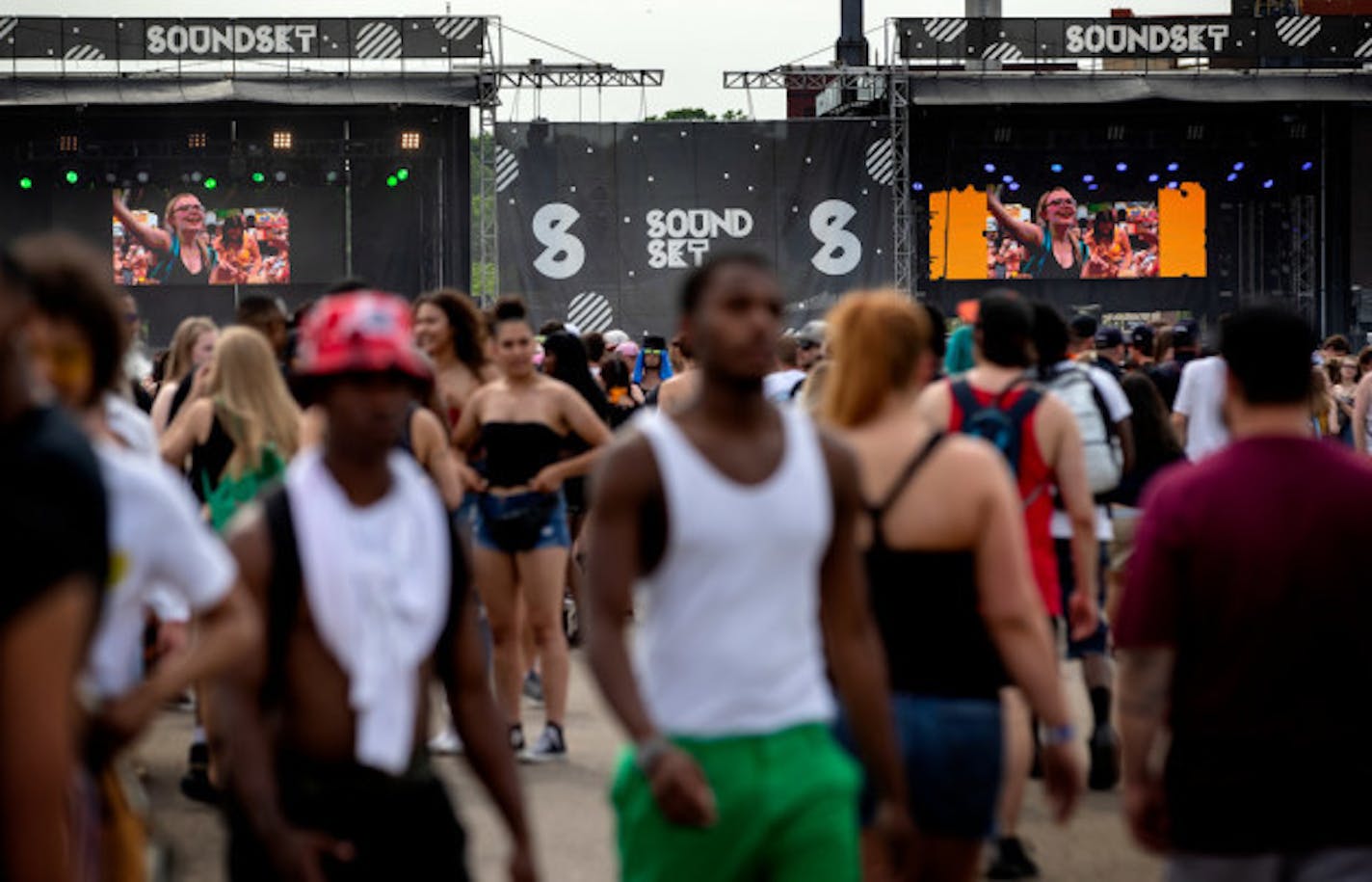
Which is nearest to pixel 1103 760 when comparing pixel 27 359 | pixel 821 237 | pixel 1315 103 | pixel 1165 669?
pixel 1165 669

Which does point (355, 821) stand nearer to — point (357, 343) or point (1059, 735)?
point (357, 343)

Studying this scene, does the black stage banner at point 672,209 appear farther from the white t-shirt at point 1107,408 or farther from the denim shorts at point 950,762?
the denim shorts at point 950,762

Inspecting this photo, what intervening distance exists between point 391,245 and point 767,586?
95.1 feet

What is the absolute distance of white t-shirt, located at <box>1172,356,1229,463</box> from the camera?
1180 cm

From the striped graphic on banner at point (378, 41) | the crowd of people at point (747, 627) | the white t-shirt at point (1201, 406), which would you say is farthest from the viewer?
the striped graphic on banner at point (378, 41)

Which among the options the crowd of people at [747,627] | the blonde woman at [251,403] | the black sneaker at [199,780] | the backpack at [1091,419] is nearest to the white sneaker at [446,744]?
the black sneaker at [199,780]

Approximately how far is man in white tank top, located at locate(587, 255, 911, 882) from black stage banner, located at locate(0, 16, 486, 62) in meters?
28.1

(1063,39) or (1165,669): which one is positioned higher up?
(1063,39)

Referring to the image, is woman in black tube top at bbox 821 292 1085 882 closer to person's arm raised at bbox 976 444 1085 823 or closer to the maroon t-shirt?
person's arm raised at bbox 976 444 1085 823

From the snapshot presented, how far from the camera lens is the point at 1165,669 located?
4617mm

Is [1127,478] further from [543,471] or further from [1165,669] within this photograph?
[1165,669]

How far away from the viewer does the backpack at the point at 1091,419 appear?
894 cm

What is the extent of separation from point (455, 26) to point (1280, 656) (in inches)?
1119

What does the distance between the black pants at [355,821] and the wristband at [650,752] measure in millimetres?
387
